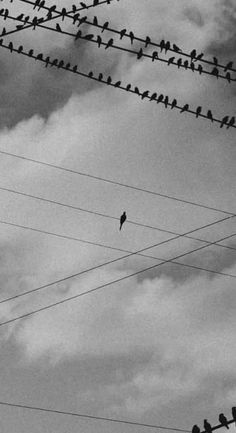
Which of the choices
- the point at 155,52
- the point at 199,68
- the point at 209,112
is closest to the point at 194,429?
the point at 209,112

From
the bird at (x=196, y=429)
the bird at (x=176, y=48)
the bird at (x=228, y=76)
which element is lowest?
the bird at (x=196, y=429)

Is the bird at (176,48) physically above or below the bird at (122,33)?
below

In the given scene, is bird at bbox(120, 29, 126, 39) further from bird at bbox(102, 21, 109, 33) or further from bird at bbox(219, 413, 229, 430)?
bird at bbox(219, 413, 229, 430)

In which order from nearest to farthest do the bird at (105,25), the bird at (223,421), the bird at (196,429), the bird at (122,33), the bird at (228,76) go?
the bird at (223,421), the bird at (196,429), the bird at (105,25), the bird at (122,33), the bird at (228,76)

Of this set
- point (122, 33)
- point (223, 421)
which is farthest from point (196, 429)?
point (122, 33)

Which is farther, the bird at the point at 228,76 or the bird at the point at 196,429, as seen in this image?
the bird at the point at 228,76

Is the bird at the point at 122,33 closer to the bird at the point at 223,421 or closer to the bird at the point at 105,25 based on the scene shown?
the bird at the point at 105,25

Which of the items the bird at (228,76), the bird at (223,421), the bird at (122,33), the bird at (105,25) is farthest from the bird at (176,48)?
the bird at (223,421)

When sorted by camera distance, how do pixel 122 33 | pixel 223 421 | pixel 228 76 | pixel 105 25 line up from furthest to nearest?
pixel 228 76 → pixel 122 33 → pixel 105 25 → pixel 223 421

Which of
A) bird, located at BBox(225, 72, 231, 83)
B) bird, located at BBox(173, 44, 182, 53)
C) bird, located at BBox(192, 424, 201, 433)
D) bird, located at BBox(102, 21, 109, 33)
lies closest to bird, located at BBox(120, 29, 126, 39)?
bird, located at BBox(102, 21, 109, 33)

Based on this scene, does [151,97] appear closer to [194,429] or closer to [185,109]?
[185,109]

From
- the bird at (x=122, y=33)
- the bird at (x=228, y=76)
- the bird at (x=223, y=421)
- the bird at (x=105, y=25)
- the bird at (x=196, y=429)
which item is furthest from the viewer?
the bird at (x=228, y=76)

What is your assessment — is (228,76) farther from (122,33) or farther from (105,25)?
(105,25)

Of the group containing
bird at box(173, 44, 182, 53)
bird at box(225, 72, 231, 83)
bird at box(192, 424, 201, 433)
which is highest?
bird at box(173, 44, 182, 53)
